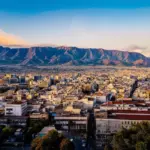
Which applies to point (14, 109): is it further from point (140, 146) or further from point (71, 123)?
point (140, 146)

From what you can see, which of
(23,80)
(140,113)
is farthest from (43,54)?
(140,113)

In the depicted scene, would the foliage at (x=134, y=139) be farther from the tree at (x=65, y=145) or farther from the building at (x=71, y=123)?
the building at (x=71, y=123)

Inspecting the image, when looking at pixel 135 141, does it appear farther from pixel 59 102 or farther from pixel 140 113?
pixel 59 102

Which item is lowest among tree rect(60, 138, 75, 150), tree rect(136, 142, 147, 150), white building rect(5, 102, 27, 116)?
tree rect(60, 138, 75, 150)

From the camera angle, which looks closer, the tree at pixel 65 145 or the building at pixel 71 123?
the tree at pixel 65 145

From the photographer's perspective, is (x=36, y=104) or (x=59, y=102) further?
(x=59, y=102)

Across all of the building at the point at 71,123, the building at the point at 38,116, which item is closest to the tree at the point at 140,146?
the building at the point at 71,123

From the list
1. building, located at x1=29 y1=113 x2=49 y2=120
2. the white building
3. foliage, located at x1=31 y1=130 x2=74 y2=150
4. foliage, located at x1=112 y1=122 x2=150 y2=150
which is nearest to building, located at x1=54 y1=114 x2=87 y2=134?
building, located at x1=29 y1=113 x2=49 y2=120

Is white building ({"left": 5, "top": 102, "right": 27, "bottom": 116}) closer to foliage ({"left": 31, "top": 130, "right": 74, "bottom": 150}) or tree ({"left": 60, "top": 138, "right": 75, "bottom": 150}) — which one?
foliage ({"left": 31, "top": 130, "right": 74, "bottom": 150})
